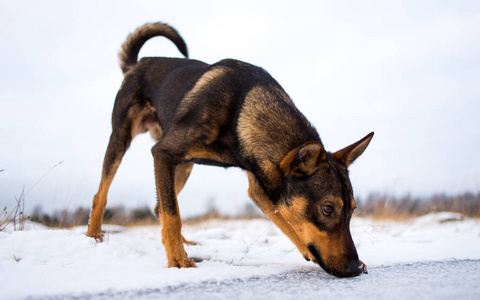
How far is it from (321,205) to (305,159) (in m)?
0.42

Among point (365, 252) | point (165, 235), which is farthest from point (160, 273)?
point (365, 252)

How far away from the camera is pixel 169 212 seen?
358cm

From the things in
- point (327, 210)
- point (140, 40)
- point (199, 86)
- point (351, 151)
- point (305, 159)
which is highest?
point (140, 40)

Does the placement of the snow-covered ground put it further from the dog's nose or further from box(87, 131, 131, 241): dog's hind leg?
box(87, 131, 131, 241): dog's hind leg

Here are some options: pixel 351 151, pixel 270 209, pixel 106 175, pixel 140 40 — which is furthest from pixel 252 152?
pixel 140 40

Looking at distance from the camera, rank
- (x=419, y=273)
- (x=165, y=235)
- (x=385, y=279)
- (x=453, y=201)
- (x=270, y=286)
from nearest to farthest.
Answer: (x=270, y=286)
(x=385, y=279)
(x=419, y=273)
(x=165, y=235)
(x=453, y=201)

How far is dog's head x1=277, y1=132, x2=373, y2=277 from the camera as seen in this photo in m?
2.94

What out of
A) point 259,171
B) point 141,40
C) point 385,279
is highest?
point 141,40

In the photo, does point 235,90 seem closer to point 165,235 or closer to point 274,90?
point 274,90

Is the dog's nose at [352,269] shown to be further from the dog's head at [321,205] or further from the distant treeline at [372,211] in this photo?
the distant treeline at [372,211]

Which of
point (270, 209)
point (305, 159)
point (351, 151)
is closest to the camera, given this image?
point (305, 159)

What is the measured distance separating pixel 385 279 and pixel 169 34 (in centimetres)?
497

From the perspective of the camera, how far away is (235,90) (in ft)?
13.1

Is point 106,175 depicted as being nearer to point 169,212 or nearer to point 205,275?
point 169,212
